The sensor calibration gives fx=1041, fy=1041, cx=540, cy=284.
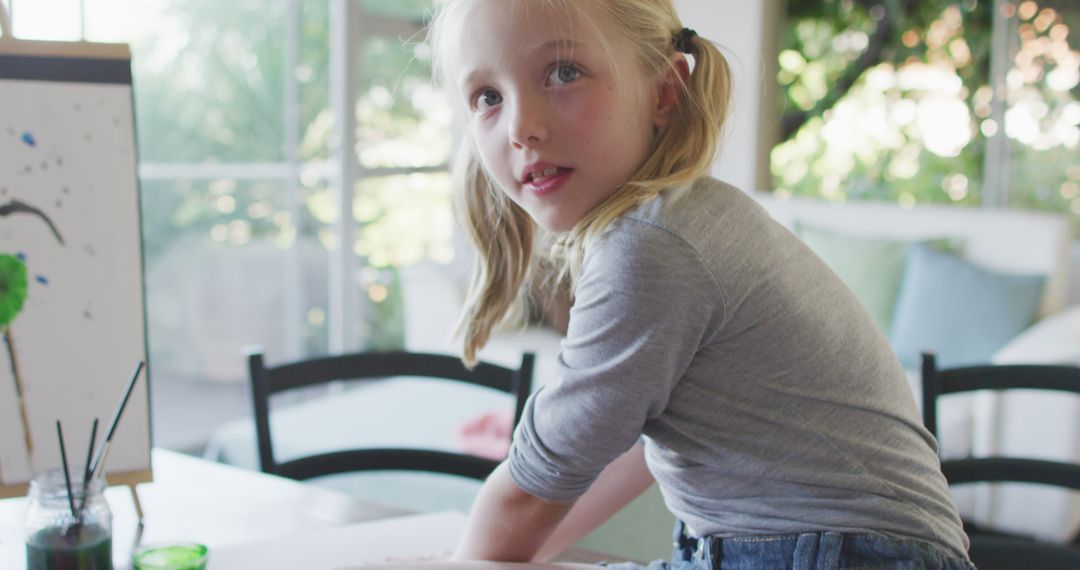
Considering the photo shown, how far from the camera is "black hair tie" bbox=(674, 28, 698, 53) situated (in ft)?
3.02

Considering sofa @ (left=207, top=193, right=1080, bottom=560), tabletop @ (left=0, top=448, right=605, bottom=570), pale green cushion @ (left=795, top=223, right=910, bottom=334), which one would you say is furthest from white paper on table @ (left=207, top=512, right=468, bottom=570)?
pale green cushion @ (left=795, top=223, right=910, bottom=334)

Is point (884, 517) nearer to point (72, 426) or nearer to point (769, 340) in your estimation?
point (769, 340)

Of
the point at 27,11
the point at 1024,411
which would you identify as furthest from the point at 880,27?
the point at 27,11

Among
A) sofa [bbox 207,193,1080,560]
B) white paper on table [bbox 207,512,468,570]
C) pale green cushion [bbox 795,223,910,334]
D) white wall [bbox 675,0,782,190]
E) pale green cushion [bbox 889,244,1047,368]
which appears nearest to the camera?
white paper on table [bbox 207,512,468,570]

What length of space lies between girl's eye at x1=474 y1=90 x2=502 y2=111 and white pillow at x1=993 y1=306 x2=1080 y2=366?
220cm

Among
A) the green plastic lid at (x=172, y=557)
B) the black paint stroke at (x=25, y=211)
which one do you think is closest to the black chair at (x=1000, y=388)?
the green plastic lid at (x=172, y=557)

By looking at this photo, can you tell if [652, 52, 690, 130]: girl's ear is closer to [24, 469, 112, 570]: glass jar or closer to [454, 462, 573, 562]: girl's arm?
[454, 462, 573, 562]: girl's arm

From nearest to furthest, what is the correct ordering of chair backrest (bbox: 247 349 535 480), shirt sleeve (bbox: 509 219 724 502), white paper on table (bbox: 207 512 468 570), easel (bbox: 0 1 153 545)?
shirt sleeve (bbox: 509 219 724 502)
white paper on table (bbox: 207 512 468 570)
easel (bbox: 0 1 153 545)
chair backrest (bbox: 247 349 535 480)

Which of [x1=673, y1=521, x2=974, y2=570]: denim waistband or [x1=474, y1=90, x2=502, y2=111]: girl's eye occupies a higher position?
[x1=474, y1=90, x2=502, y2=111]: girl's eye

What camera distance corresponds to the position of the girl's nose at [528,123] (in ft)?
2.76

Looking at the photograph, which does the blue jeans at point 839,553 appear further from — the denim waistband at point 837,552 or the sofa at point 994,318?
the sofa at point 994,318

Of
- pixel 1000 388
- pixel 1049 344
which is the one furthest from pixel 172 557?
pixel 1049 344

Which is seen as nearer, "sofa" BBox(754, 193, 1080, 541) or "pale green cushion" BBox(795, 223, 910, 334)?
"sofa" BBox(754, 193, 1080, 541)

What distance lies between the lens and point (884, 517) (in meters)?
0.82
